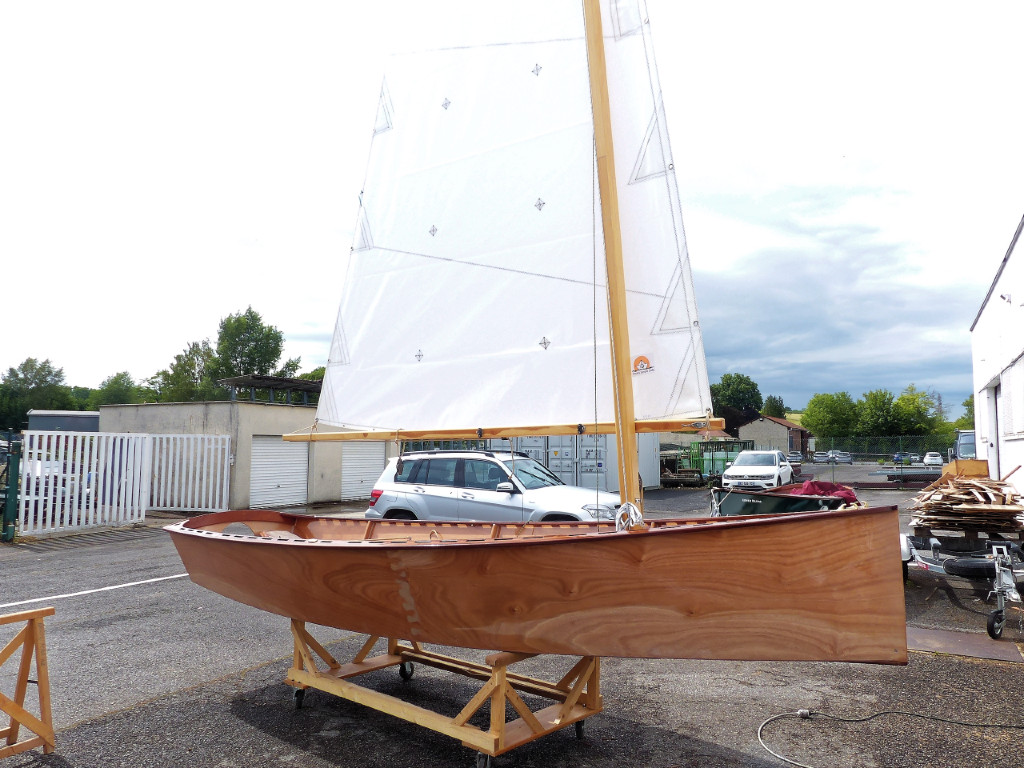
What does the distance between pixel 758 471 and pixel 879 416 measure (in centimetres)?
6245

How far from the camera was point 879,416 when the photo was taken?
2945 inches

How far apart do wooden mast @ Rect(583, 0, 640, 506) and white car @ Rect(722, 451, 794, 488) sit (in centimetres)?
1752

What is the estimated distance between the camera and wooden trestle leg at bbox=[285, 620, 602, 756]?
11.4ft

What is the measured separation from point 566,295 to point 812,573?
2.21m

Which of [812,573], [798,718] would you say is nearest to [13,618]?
[812,573]

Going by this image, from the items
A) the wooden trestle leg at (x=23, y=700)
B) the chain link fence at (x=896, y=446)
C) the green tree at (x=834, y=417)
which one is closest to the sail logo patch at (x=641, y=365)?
the wooden trestle leg at (x=23, y=700)

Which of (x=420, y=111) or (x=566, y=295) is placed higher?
(x=420, y=111)

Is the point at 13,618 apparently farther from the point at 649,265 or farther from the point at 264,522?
the point at 649,265

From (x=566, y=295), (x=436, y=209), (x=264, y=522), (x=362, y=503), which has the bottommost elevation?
(x=362, y=503)

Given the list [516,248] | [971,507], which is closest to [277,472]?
[516,248]

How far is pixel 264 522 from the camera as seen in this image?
5996 millimetres

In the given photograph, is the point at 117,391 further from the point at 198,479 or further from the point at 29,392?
the point at 198,479

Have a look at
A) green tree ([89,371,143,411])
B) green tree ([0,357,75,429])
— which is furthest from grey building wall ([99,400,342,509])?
Answer: green tree ([89,371,143,411])

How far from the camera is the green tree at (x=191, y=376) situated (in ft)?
195
